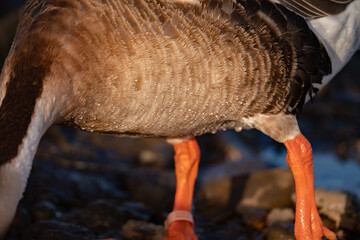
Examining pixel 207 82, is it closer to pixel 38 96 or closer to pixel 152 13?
pixel 152 13

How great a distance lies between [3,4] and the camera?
1322cm

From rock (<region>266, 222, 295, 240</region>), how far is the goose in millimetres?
238

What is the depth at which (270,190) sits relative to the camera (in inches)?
250

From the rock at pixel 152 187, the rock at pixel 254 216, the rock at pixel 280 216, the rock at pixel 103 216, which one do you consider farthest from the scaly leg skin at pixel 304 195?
the rock at pixel 152 187

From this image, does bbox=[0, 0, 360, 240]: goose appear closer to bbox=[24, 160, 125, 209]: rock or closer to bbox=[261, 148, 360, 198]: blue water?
bbox=[261, 148, 360, 198]: blue water

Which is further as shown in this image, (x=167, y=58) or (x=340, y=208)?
(x=340, y=208)

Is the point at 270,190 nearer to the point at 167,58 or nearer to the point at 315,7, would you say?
the point at 315,7

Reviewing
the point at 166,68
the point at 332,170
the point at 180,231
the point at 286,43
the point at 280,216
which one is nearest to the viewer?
the point at 166,68

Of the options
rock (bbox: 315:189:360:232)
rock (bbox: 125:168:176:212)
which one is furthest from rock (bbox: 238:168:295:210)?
rock (bbox: 125:168:176:212)

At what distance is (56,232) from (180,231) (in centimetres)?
114

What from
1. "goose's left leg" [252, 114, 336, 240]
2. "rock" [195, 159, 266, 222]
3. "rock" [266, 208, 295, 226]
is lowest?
"rock" [195, 159, 266, 222]

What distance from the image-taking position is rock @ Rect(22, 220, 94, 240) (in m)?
5.04

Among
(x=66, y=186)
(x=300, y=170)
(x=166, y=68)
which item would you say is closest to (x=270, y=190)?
(x=300, y=170)

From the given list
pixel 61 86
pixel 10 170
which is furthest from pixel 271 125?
pixel 10 170
